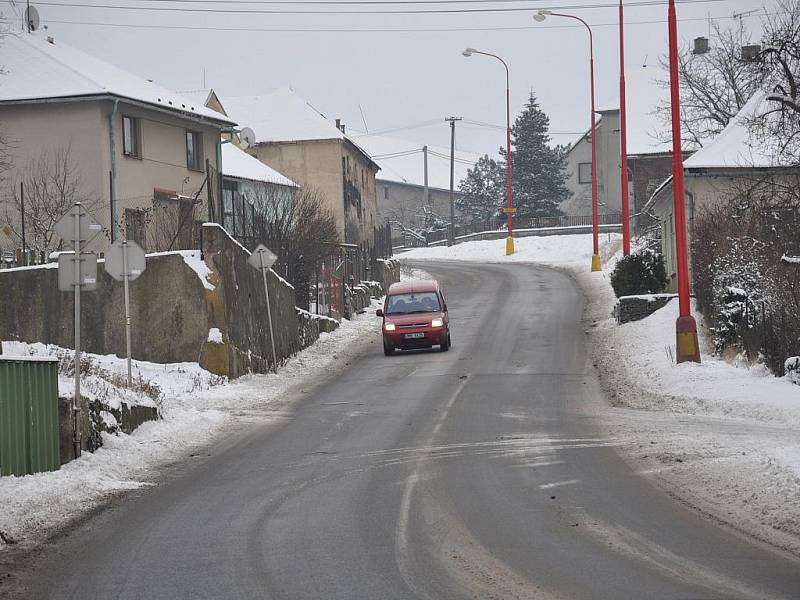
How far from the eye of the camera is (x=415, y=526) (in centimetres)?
931

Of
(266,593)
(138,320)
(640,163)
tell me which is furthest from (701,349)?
(640,163)

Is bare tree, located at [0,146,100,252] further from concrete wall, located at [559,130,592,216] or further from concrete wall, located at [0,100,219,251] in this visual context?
concrete wall, located at [559,130,592,216]

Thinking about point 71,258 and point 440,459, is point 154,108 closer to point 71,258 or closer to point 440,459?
point 71,258

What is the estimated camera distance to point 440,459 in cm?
1333

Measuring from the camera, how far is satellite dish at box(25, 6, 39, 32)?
42438 millimetres

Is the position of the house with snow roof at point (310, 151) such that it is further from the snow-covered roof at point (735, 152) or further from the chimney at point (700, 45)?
the snow-covered roof at point (735, 152)

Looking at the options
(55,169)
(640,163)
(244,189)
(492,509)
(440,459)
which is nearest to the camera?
(492,509)

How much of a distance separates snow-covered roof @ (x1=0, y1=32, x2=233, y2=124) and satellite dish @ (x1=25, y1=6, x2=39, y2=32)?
2847 millimetres

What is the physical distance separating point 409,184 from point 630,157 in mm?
45410

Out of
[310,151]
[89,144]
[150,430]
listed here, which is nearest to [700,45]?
[310,151]

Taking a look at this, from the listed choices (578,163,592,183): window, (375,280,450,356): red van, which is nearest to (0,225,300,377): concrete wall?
(375,280,450,356): red van

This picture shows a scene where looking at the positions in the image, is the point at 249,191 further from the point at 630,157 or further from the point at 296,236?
the point at 630,157

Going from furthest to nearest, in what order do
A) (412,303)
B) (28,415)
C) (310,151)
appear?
(310,151), (412,303), (28,415)

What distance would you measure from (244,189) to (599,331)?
2120 cm
